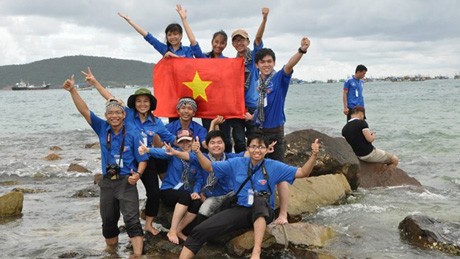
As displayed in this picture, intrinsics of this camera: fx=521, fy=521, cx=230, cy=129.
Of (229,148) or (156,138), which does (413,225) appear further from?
(156,138)

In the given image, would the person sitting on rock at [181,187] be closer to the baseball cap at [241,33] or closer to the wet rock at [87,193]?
the baseball cap at [241,33]

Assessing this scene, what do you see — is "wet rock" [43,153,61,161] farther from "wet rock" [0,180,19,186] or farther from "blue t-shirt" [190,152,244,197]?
"blue t-shirt" [190,152,244,197]

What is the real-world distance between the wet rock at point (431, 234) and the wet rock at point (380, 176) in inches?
166

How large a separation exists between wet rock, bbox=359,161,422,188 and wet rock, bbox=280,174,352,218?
1515 mm

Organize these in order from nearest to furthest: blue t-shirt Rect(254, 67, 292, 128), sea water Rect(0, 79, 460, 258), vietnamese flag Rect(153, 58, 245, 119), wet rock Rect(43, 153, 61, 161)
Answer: sea water Rect(0, 79, 460, 258)
blue t-shirt Rect(254, 67, 292, 128)
vietnamese flag Rect(153, 58, 245, 119)
wet rock Rect(43, 153, 61, 161)

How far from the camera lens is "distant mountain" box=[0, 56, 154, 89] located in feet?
483

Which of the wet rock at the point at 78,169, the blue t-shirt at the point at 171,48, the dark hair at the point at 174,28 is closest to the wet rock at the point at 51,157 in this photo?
the wet rock at the point at 78,169

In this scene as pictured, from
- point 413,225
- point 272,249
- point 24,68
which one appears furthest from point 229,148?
point 24,68

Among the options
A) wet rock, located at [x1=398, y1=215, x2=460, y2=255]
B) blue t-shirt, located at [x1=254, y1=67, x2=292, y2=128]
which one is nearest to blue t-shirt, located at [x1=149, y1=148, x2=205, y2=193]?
blue t-shirt, located at [x1=254, y1=67, x2=292, y2=128]

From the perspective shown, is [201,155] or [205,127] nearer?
[201,155]

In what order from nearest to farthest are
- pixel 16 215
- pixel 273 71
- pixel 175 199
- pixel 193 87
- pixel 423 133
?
pixel 175 199 → pixel 273 71 → pixel 193 87 → pixel 16 215 → pixel 423 133

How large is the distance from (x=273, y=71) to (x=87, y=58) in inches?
6154

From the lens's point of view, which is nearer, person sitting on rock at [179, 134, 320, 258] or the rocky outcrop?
person sitting on rock at [179, 134, 320, 258]

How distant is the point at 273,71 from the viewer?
27.2 feet
